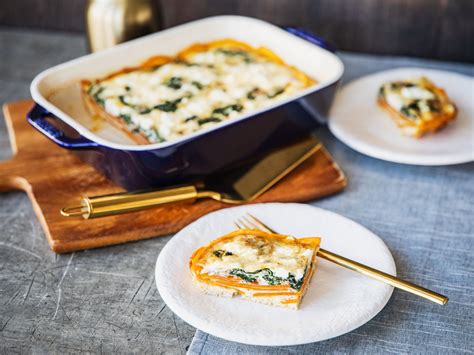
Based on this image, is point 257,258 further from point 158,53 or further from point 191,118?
point 158,53

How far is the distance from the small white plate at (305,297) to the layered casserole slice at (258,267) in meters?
0.02

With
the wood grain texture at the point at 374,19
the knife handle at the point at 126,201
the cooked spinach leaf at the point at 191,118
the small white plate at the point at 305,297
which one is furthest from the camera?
the wood grain texture at the point at 374,19

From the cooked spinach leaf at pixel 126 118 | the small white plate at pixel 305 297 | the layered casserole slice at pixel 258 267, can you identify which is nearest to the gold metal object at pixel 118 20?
the cooked spinach leaf at pixel 126 118

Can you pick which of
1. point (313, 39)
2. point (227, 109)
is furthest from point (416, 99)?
point (227, 109)

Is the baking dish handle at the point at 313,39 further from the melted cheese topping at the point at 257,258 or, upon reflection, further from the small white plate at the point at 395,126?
the melted cheese topping at the point at 257,258

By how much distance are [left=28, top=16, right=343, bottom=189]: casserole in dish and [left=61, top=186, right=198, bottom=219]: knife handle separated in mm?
29

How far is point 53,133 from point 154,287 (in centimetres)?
34

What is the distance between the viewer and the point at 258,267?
985 mm

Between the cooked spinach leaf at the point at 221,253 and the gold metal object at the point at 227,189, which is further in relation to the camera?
the gold metal object at the point at 227,189

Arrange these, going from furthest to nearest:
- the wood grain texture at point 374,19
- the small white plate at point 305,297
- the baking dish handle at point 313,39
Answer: the wood grain texture at point 374,19
the baking dish handle at point 313,39
the small white plate at point 305,297

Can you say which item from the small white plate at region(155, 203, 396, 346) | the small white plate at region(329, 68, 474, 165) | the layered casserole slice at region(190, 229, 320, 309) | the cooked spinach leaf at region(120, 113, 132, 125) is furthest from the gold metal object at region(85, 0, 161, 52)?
the layered casserole slice at region(190, 229, 320, 309)

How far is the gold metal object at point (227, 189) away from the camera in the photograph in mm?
1157

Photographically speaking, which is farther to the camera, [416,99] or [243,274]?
[416,99]

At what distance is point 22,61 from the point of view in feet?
6.06
